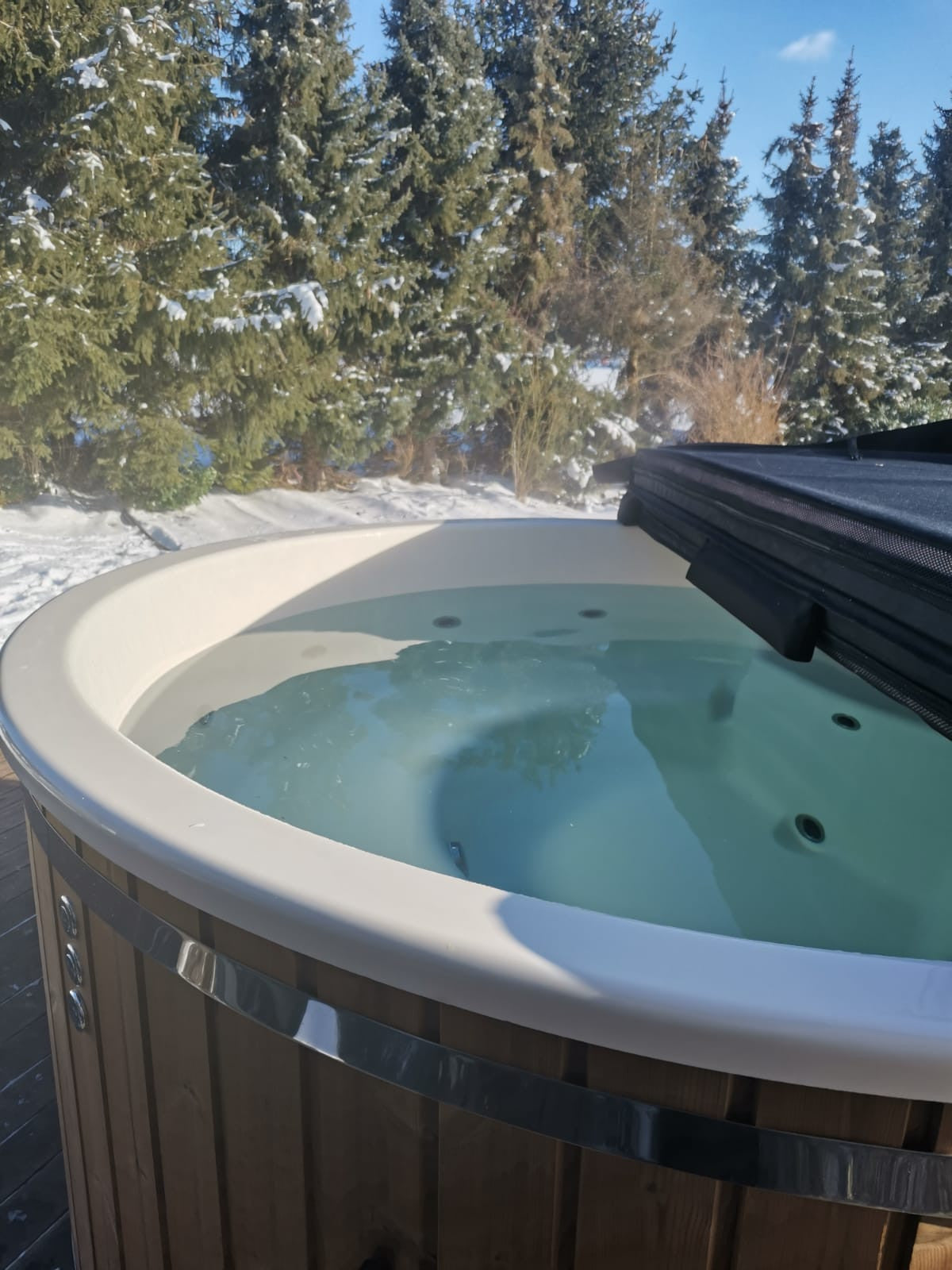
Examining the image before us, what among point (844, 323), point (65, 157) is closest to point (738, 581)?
point (65, 157)

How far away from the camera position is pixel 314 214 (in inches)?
249

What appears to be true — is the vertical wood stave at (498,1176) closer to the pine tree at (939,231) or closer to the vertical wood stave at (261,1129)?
the vertical wood stave at (261,1129)

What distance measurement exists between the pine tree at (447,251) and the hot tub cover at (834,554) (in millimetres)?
4716

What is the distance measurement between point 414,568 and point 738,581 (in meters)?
1.51

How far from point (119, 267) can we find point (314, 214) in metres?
2.05

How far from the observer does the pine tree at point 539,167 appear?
796cm

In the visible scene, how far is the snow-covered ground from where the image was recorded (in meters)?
4.14

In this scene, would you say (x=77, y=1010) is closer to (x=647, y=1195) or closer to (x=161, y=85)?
(x=647, y=1195)

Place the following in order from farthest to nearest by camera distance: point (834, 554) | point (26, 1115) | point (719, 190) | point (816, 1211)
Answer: point (719, 190)
point (26, 1115)
point (834, 554)
point (816, 1211)

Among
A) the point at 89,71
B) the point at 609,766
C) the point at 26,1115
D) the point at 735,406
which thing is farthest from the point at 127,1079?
the point at 735,406

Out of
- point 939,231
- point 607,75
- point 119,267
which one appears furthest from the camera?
point 939,231

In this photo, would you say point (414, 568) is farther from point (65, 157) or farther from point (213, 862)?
point (65, 157)

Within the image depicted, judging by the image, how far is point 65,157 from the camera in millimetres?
4934

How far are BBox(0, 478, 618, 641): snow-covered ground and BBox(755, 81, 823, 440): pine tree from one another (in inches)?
139
